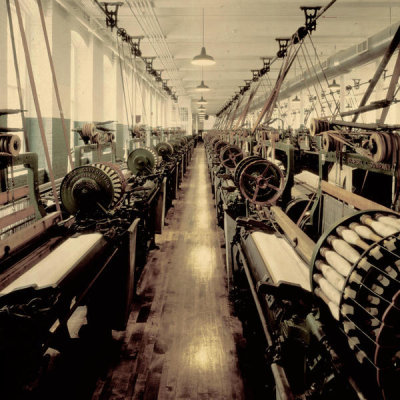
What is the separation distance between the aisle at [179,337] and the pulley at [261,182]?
0.98 meters

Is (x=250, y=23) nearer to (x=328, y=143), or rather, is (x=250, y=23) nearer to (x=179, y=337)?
(x=328, y=143)

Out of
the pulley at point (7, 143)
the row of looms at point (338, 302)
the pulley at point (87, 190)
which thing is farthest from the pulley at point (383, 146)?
the pulley at point (7, 143)

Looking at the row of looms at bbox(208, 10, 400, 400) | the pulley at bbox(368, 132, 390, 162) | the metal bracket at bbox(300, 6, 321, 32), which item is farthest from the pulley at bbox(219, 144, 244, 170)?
the pulley at bbox(368, 132, 390, 162)

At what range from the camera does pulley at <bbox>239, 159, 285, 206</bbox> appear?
3092mm

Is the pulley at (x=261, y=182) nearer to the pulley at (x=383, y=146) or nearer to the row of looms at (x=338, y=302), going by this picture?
the row of looms at (x=338, y=302)

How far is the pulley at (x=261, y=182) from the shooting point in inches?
122

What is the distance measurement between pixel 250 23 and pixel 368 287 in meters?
8.56

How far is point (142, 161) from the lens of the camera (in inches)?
216

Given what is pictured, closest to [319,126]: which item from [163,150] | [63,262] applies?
[63,262]

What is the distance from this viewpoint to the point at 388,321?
2.91 feet

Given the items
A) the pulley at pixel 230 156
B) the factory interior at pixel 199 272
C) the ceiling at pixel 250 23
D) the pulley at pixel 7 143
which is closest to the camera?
the factory interior at pixel 199 272

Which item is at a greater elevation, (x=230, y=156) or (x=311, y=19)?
(x=311, y=19)

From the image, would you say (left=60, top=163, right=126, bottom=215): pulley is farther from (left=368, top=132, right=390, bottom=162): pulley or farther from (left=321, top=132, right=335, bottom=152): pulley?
(left=368, top=132, right=390, bottom=162): pulley

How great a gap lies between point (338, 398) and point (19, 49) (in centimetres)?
683
